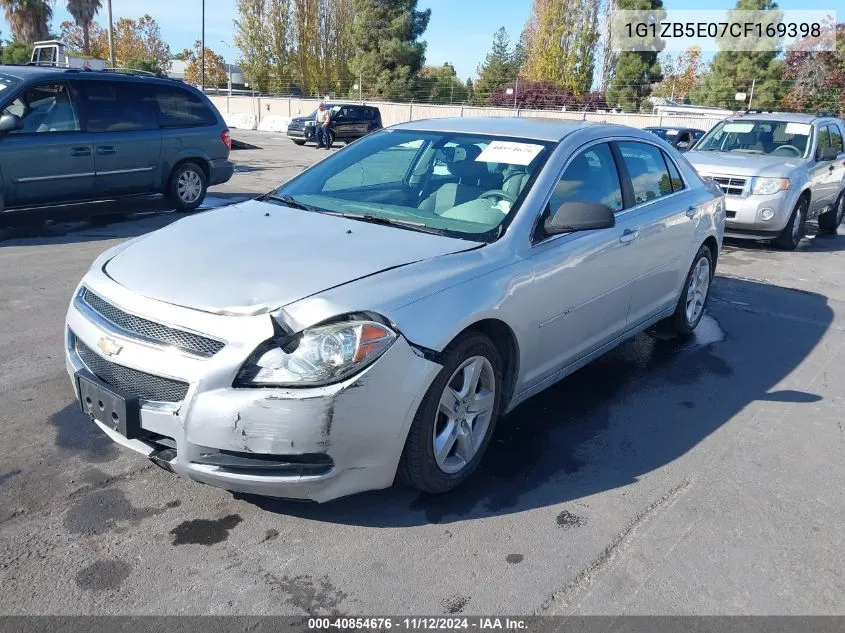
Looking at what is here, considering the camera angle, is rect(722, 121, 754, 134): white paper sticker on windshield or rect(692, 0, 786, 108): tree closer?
rect(722, 121, 754, 134): white paper sticker on windshield

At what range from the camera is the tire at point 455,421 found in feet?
10.1

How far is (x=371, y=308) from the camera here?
9.46ft

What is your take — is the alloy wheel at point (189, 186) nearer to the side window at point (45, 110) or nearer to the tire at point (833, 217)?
the side window at point (45, 110)

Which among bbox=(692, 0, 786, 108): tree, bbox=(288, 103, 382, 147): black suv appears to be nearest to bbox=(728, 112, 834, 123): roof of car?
bbox=(288, 103, 382, 147): black suv

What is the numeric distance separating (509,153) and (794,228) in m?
7.61

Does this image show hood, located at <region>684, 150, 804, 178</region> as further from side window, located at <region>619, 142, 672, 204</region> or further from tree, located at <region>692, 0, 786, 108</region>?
tree, located at <region>692, 0, 786, 108</region>

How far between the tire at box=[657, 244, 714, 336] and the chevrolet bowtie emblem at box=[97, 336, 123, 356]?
4.15m

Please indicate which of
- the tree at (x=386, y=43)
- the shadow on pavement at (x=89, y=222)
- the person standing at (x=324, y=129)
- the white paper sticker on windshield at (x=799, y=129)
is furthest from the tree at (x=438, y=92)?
the shadow on pavement at (x=89, y=222)

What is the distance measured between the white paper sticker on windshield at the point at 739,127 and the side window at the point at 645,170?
6502 mm

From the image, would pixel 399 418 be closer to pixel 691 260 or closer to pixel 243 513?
pixel 243 513

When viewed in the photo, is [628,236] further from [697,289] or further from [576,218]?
[697,289]

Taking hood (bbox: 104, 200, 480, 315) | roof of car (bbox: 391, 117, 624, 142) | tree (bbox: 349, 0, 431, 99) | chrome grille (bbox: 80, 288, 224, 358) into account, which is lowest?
chrome grille (bbox: 80, 288, 224, 358)

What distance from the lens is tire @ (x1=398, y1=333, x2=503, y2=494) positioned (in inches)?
121

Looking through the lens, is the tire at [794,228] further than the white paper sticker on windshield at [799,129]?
No
